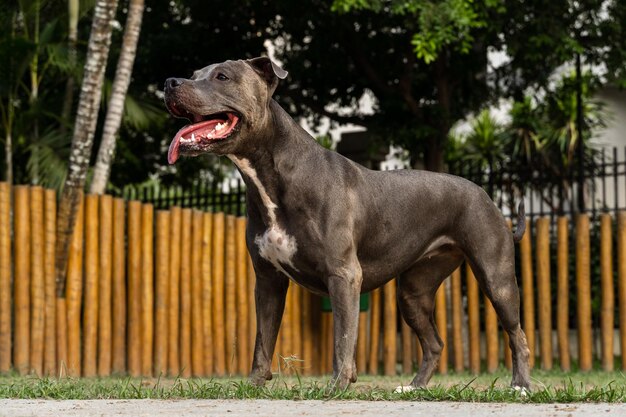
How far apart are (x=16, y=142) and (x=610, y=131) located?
1385 centimetres

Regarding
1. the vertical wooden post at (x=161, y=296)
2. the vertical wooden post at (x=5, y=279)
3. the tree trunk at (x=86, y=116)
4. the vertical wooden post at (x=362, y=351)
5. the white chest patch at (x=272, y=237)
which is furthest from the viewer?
the vertical wooden post at (x=362, y=351)

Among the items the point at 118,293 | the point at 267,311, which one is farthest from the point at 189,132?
the point at 118,293

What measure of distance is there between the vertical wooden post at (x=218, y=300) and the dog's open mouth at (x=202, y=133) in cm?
555

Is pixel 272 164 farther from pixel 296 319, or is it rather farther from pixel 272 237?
pixel 296 319

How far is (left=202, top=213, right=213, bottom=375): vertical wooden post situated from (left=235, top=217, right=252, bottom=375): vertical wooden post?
31 centimetres

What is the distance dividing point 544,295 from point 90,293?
486cm

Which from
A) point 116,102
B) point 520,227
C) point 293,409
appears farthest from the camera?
point 116,102

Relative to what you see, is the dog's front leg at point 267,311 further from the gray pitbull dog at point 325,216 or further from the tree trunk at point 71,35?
the tree trunk at point 71,35

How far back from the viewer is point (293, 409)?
5035 millimetres

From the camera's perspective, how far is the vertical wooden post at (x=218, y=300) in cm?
1139

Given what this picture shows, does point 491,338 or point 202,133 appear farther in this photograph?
point 491,338

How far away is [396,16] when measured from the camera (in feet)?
46.7

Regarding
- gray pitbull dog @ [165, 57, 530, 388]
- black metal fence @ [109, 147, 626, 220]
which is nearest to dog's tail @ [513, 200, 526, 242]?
gray pitbull dog @ [165, 57, 530, 388]

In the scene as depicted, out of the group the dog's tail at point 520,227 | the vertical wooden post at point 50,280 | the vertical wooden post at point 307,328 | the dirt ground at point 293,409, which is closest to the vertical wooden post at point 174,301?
the vertical wooden post at point 50,280
